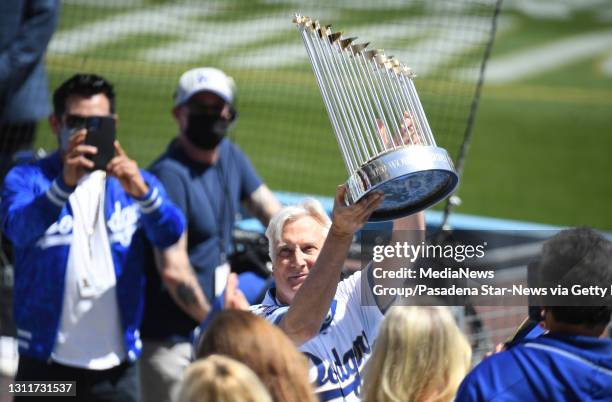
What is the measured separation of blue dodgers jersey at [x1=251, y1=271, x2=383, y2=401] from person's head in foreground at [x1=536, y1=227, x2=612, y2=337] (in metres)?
0.79

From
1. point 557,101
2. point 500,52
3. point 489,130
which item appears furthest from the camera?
point 500,52

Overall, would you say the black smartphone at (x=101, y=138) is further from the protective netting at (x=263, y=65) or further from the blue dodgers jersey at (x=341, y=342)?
the protective netting at (x=263, y=65)

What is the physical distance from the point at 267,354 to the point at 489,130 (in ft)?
44.9

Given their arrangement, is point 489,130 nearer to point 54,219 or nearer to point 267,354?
point 54,219

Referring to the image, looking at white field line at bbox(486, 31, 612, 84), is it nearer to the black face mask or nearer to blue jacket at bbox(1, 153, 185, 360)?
the black face mask

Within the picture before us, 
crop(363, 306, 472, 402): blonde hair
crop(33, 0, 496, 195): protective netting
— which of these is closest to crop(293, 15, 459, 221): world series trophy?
crop(363, 306, 472, 402): blonde hair

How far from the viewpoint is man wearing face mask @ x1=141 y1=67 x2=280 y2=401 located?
4.82 meters

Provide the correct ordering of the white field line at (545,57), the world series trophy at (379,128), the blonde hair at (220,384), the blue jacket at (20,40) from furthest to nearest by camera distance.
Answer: the white field line at (545,57), the blue jacket at (20,40), the world series trophy at (379,128), the blonde hair at (220,384)

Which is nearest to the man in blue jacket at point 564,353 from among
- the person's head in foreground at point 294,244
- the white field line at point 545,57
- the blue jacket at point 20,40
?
the person's head in foreground at point 294,244

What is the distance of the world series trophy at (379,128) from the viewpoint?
111 inches

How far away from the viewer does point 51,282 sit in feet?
13.4

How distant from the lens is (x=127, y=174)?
4121mm

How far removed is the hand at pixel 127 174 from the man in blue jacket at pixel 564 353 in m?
1.83

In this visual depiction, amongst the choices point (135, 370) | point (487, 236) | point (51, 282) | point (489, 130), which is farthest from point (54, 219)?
point (489, 130)
